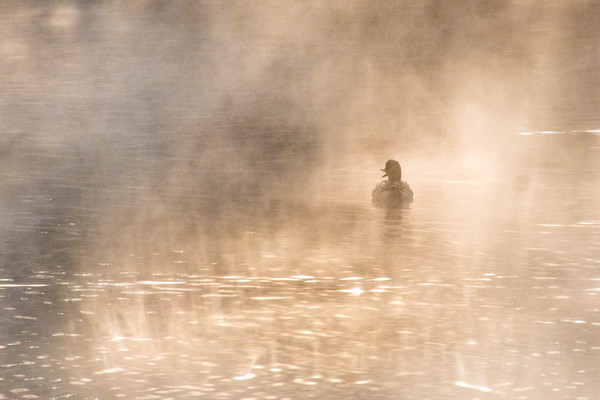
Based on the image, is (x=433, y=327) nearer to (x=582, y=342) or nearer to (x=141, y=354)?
(x=582, y=342)

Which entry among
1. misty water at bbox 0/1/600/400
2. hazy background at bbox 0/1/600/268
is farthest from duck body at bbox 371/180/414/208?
hazy background at bbox 0/1/600/268

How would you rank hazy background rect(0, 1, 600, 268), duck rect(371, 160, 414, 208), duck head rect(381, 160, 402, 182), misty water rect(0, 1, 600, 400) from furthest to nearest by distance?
hazy background rect(0, 1, 600, 268) → duck head rect(381, 160, 402, 182) → duck rect(371, 160, 414, 208) → misty water rect(0, 1, 600, 400)

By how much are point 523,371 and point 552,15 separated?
4050 centimetres

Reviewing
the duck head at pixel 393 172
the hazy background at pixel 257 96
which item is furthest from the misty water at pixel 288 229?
the duck head at pixel 393 172

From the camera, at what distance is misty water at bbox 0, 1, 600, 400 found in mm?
8227

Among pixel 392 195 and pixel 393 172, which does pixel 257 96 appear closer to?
pixel 393 172

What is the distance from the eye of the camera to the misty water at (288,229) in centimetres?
823

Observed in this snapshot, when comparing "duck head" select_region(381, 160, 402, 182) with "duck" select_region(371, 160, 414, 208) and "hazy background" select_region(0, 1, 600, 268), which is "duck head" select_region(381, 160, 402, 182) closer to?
"duck" select_region(371, 160, 414, 208)

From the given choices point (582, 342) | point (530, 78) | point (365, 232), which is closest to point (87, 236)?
point (365, 232)

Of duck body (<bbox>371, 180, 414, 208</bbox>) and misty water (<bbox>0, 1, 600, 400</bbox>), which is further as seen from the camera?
duck body (<bbox>371, 180, 414, 208</bbox>)

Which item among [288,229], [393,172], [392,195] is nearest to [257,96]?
[393,172]

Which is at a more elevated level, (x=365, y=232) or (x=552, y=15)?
(x=552, y=15)

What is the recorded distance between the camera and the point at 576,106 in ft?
122

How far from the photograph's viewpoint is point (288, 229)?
1461 centimetres
